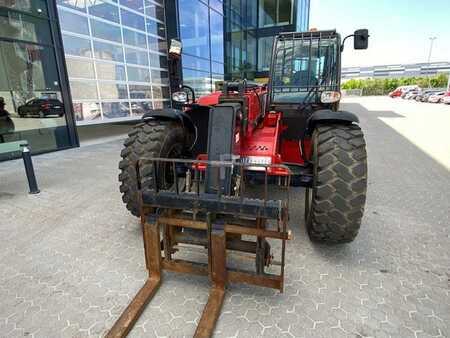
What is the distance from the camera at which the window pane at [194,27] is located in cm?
1174

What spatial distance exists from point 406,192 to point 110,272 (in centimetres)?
432

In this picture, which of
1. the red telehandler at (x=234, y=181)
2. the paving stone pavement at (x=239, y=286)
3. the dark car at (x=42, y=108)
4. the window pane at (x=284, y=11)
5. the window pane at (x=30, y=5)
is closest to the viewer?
the paving stone pavement at (x=239, y=286)

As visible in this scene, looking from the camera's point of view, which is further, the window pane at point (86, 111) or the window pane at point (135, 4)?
the window pane at point (135, 4)

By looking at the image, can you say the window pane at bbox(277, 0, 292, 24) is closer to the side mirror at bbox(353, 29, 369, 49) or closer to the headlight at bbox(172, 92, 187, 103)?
the side mirror at bbox(353, 29, 369, 49)

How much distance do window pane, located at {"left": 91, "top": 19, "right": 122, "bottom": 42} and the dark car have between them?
289 centimetres

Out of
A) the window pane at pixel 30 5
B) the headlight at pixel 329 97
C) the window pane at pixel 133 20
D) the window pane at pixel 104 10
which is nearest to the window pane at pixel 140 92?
the window pane at pixel 133 20

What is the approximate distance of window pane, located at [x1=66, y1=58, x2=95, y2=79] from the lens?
8375mm

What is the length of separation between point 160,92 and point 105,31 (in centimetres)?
317

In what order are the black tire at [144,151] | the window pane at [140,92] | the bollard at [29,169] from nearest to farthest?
the black tire at [144,151] < the bollard at [29,169] < the window pane at [140,92]

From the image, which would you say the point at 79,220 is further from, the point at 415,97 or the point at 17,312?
the point at 415,97

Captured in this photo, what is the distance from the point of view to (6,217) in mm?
3627

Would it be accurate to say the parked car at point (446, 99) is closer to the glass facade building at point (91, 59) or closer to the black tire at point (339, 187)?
the glass facade building at point (91, 59)

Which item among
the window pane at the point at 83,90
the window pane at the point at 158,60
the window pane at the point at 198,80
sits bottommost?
the window pane at the point at 83,90

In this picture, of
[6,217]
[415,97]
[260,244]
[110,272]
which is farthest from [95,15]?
[415,97]
